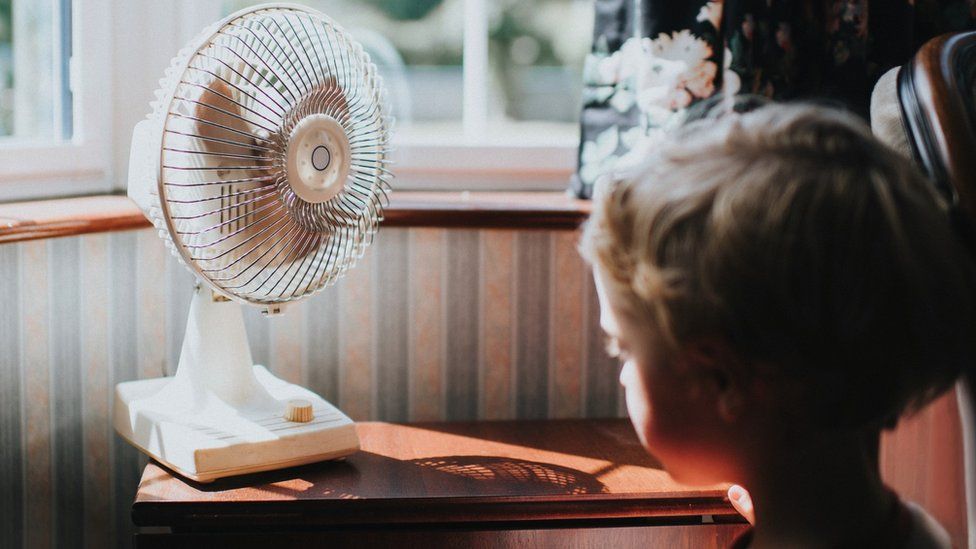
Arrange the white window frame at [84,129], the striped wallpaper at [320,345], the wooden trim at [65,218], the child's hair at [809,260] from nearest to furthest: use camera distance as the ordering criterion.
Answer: the child's hair at [809,260]
the wooden trim at [65,218]
the striped wallpaper at [320,345]
the white window frame at [84,129]

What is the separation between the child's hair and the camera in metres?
0.70

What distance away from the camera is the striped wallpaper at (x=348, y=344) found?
1473 mm

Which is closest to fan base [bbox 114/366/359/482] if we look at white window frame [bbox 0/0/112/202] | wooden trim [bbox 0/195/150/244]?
wooden trim [bbox 0/195/150/244]

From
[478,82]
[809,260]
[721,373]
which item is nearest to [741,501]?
[721,373]

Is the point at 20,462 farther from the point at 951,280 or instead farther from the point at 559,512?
the point at 951,280

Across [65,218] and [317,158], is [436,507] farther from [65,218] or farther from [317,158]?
[65,218]

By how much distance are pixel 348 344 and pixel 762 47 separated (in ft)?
2.60

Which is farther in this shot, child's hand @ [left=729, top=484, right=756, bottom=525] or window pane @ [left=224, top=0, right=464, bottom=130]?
window pane @ [left=224, top=0, right=464, bottom=130]

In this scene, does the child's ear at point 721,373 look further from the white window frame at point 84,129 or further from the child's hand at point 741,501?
the white window frame at point 84,129

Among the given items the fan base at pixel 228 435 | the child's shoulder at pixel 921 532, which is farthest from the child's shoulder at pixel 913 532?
the fan base at pixel 228 435

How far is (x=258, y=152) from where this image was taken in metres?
1.09

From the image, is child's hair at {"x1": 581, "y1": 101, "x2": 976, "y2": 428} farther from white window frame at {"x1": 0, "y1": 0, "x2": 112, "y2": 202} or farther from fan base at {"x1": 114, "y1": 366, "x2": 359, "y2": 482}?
white window frame at {"x1": 0, "y1": 0, "x2": 112, "y2": 202}

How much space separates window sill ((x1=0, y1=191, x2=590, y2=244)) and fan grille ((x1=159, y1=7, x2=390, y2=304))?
34cm

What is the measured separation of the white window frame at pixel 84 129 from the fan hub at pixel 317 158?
2.18 ft
